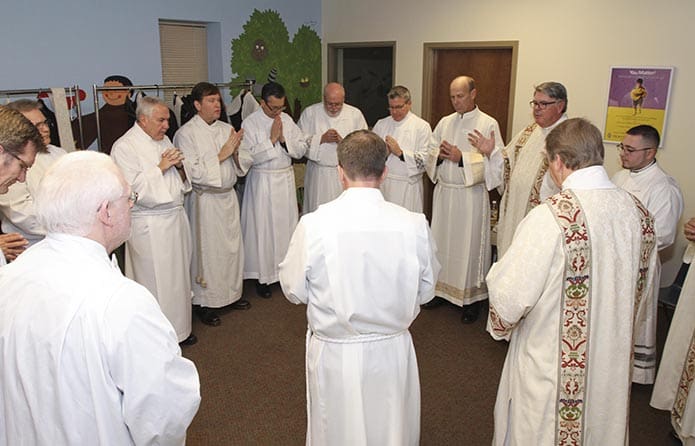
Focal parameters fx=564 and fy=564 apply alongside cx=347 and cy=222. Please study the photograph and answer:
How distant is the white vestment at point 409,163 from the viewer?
449 cm

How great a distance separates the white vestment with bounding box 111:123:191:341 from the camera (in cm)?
348

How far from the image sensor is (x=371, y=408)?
2.17m

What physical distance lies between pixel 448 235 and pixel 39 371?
3.34m

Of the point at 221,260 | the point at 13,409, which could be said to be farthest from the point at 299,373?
the point at 13,409

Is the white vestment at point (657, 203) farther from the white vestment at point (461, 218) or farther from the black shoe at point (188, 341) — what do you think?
the black shoe at point (188, 341)

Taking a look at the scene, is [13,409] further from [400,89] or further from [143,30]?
[143,30]

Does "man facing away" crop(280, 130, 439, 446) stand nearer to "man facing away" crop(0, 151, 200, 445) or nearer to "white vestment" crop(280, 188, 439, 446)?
"white vestment" crop(280, 188, 439, 446)

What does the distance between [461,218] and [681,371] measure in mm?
1850

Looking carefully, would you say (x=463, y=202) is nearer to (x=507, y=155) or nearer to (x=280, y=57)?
(x=507, y=155)

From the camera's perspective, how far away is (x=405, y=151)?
4484 millimetres

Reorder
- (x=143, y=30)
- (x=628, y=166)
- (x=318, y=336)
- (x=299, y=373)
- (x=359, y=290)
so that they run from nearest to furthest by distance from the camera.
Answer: (x=359, y=290) < (x=318, y=336) < (x=628, y=166) < (x=299, y=373) < (x=143, y=30)

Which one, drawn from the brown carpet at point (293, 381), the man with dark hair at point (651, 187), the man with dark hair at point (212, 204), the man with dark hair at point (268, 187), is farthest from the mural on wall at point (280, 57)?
the man with dark hair at point (651, 187)

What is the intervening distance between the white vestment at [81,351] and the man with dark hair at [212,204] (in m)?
2.65

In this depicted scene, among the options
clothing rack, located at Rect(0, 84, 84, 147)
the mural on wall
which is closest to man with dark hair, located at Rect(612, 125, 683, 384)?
clothing rack, located at Rect(0, 84, 84, 147)
